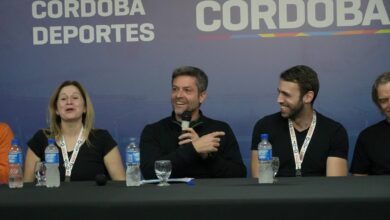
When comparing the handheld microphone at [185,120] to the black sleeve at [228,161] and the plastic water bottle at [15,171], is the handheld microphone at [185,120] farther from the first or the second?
the plastic water bottle at [15,171]

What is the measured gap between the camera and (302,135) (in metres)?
3.82

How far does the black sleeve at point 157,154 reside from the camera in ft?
11.7

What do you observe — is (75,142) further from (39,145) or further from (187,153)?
(187,153)

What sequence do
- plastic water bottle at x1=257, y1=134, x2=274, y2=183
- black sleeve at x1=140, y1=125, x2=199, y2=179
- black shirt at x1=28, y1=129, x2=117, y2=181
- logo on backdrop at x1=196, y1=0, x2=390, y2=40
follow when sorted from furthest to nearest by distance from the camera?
logo on backdrop at x1=196, y1=0, x2=390, y2=40 → black shirt at x1=28, y1=129, x2=117, y2=181 → black sleeve at x1=140, y1=125, x2=199, y2=179 → plastic water bottle at x1=257, y1=134, x2=274, y2=183

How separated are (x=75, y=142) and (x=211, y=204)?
162 cm

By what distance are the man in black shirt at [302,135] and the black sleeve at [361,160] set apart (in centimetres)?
18

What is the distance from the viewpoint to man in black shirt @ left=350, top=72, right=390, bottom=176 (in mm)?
3809

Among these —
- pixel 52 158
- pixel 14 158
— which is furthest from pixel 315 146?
pixel 14 158

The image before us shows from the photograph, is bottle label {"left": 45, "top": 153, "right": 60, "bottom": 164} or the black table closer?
the black table

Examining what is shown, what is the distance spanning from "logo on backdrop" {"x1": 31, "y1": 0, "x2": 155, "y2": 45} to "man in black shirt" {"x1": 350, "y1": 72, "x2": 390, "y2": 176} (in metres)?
1.59

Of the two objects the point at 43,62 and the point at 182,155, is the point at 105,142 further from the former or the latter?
the point at 43,62

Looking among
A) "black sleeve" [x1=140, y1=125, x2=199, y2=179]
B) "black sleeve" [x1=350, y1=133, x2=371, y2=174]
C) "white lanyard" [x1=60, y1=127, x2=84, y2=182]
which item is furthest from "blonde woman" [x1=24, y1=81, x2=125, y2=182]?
"black sleeve" [x1=350, y1=133, x2=371, y2=174]

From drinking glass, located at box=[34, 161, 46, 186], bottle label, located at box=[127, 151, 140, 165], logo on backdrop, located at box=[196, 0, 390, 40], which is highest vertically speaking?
logo on backdrop, located at box=[196, 0, 390, 40]

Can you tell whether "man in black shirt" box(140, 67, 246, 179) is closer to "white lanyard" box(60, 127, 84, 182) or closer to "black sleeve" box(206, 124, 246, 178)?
"black sleeve" box(206, 124, 246, 178)
